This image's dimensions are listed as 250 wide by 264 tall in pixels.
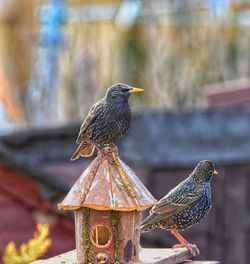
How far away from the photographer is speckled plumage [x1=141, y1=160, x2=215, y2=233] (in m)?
4.82

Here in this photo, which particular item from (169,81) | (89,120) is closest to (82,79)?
(169,81)

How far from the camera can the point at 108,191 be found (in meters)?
4.56

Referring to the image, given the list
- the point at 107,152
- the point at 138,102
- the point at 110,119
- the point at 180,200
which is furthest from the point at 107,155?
the point at 138,102

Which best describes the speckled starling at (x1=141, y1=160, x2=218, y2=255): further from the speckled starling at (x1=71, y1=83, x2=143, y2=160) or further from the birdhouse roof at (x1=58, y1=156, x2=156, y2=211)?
the speckled starling at (x1=71, y1=83, x2=143, y2=160)

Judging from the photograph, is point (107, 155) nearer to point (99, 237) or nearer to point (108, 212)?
point (108, 212)

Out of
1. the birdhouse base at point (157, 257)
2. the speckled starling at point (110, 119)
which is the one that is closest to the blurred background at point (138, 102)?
the birdhouse base at point (157, 257)

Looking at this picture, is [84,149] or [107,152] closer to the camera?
[107,152]

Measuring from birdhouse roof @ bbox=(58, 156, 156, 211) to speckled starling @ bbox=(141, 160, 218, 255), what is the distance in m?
0.16

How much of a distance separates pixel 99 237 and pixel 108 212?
0.11 meters

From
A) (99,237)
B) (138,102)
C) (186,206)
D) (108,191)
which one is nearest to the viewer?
(108,191)

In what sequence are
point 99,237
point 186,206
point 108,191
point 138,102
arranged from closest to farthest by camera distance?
point 108,191 < point 99,237 < point 186,206 < point 138,102

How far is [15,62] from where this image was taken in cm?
1700

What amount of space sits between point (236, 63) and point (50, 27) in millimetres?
2505

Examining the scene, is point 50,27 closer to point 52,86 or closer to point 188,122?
point 52,86
